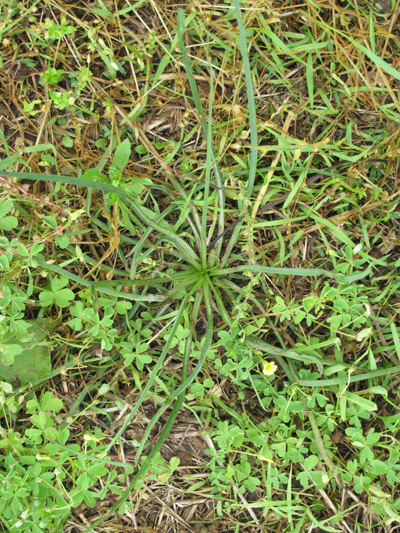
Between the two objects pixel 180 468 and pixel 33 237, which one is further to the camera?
pixel 180 468

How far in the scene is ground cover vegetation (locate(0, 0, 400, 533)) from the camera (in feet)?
7.28

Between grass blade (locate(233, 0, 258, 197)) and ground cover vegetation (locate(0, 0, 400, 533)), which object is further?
ground cover vegetation (locate(0, 0, 400, 533))

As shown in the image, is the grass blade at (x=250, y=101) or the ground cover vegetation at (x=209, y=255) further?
the ground cover vegetation at (x=209, y=255)

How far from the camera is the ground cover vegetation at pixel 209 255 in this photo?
7.28 ft

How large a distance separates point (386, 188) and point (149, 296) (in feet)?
4.54

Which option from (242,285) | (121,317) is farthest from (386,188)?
(121,317)

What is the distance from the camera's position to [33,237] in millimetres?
2160

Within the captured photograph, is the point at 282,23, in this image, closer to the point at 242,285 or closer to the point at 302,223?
the point at 302,223

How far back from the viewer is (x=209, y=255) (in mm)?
2240

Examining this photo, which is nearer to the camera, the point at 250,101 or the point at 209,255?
the point at 250,101

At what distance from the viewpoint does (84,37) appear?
91.9 inches

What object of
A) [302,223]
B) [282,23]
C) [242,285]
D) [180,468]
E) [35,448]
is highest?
[282,23]

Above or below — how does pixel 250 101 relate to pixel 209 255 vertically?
above

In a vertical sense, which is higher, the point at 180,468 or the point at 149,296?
the point at 149,296
